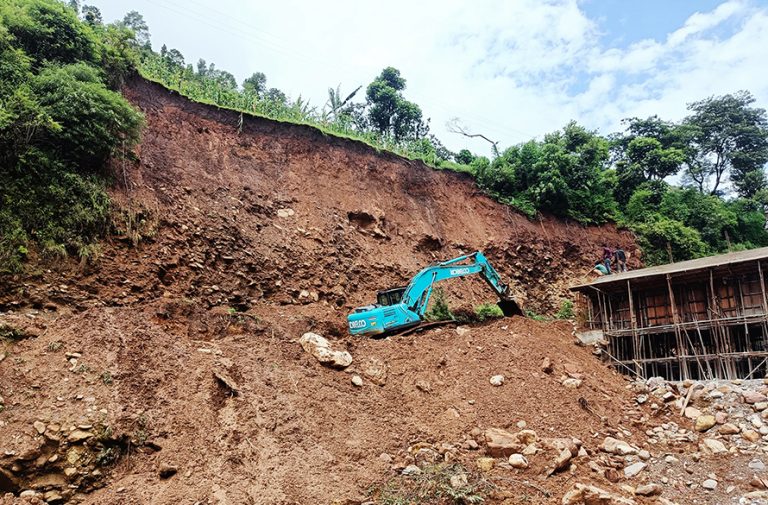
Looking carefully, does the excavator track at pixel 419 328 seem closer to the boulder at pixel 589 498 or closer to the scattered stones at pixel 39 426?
the boulder at pixel 589 498

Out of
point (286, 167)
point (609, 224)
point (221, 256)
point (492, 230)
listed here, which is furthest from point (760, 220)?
point (221, 256)

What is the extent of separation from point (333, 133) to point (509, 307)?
895 cm

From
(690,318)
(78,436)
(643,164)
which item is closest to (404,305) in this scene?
(78,436)

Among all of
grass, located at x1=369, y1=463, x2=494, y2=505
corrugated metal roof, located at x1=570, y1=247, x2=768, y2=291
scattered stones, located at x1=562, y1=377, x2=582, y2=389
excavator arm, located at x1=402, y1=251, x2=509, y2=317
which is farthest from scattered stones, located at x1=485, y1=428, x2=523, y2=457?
corrugated metal roof, located at x1=570, y1=247, x2=768, y2=291

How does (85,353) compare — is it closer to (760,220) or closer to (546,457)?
(546,457)

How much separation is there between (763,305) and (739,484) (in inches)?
273

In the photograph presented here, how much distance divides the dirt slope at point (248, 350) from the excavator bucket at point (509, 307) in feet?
2.79

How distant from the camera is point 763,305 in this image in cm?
1258

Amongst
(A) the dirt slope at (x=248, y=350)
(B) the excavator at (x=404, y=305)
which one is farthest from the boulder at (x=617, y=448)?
(B) the excavator at (x=404, y=305)

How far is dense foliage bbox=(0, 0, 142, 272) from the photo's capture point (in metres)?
9.05

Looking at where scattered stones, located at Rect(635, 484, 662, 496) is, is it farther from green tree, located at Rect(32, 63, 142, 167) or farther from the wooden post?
green tree, located at Rect(32, 63, 142, 167)

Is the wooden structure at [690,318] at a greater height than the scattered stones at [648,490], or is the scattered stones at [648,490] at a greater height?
the wooden structure at [690,318]

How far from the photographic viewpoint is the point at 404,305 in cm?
1177

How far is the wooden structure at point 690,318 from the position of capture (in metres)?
12.6
